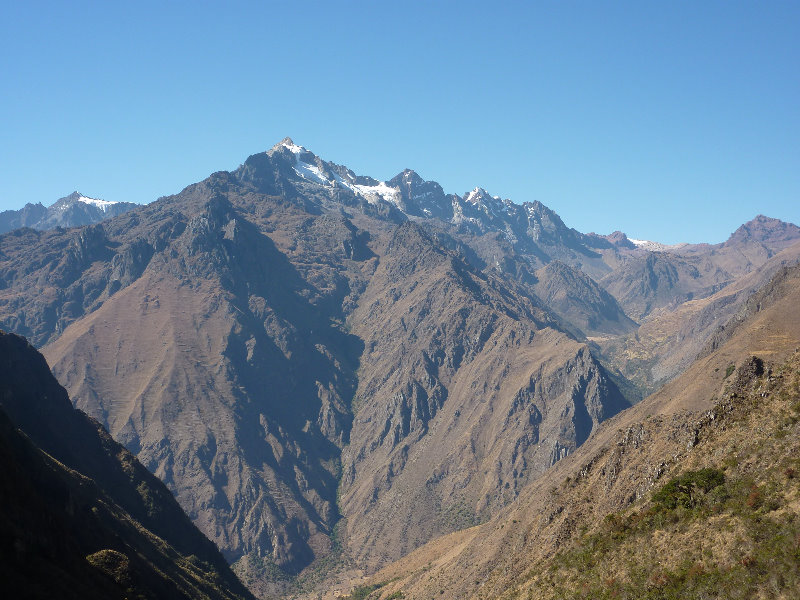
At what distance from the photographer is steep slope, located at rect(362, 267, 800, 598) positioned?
5488 centimetres

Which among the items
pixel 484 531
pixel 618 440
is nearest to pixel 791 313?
pixel 618 440

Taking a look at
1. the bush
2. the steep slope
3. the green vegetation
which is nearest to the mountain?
the steep slope

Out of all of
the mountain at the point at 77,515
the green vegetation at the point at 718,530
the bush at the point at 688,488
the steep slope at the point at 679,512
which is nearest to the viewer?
the green vegetation at the point at 718,530

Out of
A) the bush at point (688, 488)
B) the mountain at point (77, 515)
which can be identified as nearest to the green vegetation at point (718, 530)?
the bush at point (688, 488)

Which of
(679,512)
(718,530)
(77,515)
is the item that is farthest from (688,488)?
(77,515)

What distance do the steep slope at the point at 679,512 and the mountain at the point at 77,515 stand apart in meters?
49.5

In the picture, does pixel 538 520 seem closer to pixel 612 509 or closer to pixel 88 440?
pixel 612 509

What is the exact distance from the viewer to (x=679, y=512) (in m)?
66.3

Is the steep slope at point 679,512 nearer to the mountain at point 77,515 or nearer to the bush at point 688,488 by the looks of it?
the bush at point 688,488

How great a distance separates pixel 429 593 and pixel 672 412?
6681 cm

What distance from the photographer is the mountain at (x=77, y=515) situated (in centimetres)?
6012

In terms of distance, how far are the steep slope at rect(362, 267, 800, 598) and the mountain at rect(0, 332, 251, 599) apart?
49.5 metres

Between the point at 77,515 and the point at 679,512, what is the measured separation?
77.5m

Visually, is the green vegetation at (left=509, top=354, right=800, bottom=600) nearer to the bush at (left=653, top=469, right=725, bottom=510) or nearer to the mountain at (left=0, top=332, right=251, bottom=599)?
the bush at (left=653, top=469, right=725, bottom=510)
